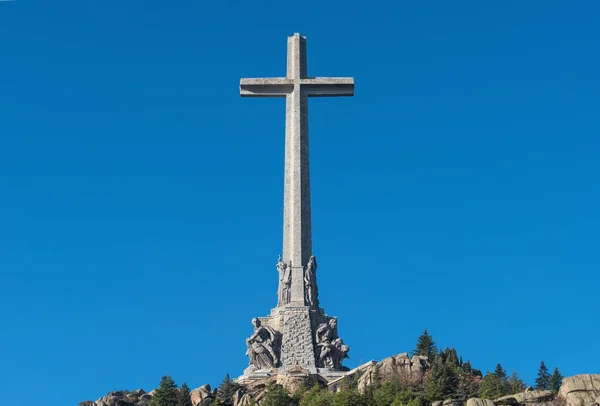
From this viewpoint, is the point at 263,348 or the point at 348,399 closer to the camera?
the point at 348,399

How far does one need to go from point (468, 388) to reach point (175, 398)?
1253 centimetres

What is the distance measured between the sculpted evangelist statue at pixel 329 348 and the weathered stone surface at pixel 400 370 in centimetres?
422

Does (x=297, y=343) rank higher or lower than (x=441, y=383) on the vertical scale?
higher

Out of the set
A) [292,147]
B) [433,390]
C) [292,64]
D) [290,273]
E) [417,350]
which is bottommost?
[433,390]

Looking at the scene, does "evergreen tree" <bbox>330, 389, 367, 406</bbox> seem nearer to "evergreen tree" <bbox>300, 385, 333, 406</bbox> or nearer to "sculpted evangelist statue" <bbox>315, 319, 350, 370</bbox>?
"evergreen tree" <bbox>300, 385, 333, 406</bbox>

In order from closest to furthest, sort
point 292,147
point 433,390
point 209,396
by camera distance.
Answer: point 433,390 → point 209,396 → point 292,147

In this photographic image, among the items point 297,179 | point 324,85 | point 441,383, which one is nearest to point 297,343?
point 297,179

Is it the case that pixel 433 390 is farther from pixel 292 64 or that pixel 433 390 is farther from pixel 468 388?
pixel 292 64

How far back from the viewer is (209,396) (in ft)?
198

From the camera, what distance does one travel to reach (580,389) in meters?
54.6

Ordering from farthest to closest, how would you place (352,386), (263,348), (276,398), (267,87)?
(267,87) < (263,348) < (352,386) < (276,398)

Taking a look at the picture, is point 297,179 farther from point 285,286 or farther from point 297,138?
point 285,286

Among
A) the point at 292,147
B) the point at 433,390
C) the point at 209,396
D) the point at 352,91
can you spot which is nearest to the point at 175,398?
the point at 209,396

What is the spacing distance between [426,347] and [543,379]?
6574 millimetres
